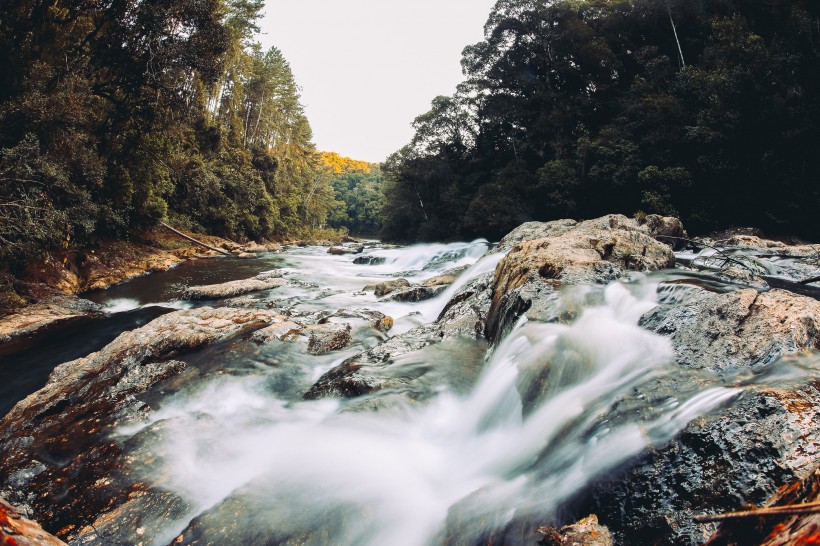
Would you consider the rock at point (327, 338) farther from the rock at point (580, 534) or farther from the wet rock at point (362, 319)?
the rock at point (580, 534)

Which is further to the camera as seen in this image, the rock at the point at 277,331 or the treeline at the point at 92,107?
the treeline at the point at 92,107

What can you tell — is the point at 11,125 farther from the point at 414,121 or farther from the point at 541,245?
the point at 414,121

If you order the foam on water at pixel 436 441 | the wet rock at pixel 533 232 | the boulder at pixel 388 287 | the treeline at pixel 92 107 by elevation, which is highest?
the treeline at pixel 92 107

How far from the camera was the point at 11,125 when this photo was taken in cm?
793

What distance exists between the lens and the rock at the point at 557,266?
16.4 feet

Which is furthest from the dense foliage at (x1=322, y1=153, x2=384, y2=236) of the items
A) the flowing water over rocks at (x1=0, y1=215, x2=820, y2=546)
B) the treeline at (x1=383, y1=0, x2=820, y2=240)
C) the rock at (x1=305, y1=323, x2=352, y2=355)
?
the flowing water over rocks at (x1=0, y1=215, x2=820, y2=546)

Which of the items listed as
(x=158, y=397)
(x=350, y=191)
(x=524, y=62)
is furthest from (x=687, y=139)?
(x=350, y=191)

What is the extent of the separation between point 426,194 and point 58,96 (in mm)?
29456

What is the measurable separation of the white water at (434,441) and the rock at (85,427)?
11.4 inches

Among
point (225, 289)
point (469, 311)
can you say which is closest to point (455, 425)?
point (469, 311)

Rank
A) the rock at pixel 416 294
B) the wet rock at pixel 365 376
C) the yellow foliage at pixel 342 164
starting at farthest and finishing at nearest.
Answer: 1. the yellow foliage at pixel 342 164
2. the rock at pixel 416 294
3. the wet rock at pixel 365 376

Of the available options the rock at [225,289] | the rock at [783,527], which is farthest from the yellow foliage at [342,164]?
the rock at [783,527]

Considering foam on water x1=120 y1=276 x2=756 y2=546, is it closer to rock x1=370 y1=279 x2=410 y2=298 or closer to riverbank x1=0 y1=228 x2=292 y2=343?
rock x1=370 y1=279 x2=410 y2=298

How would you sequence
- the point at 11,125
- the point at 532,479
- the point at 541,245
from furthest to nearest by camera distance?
1. the point at 11,125
2. the point at 541,245
3. the point at 532,479
